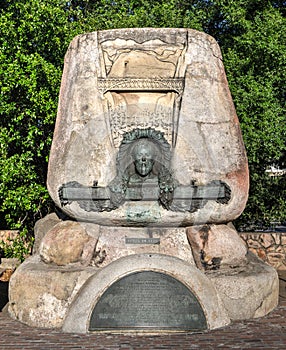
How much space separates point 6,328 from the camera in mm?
5512

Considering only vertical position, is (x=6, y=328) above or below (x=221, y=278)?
below

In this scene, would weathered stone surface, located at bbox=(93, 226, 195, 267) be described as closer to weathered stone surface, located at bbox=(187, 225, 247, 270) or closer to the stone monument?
the stone monument

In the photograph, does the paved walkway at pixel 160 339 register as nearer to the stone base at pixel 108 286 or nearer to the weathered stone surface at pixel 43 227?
the stone base at pixel 108 286

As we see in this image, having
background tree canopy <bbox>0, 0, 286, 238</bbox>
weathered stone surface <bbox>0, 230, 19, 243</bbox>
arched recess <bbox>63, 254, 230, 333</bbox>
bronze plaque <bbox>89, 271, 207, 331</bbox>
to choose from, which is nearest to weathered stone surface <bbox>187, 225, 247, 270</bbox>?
arched recess <bbox>63, 254, 230, 333</bbox>

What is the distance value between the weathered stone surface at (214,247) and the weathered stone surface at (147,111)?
171mm

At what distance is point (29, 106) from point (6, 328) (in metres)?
5.01

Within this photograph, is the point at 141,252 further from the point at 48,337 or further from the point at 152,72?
the point at 152,72

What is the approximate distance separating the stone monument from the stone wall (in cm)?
364

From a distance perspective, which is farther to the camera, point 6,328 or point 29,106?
point 29,106

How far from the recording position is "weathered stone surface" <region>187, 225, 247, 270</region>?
589 centimetres

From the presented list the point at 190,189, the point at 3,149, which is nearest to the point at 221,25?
the point at 3,149

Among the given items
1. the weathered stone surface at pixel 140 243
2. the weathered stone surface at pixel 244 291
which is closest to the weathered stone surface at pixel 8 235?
the weathered stone surface at pixel 140 243

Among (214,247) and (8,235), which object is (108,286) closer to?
(214,247)

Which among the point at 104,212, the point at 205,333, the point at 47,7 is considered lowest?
the point at 205,333
